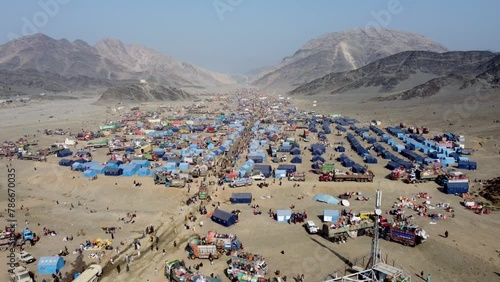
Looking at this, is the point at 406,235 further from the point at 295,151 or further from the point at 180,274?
the point at 295,151

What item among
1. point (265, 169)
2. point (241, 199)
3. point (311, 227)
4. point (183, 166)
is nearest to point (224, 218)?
point (241, 199)

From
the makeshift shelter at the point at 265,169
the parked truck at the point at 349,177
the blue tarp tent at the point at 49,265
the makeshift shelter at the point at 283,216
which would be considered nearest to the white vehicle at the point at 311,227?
the makeshift shelter at the point at 283,216

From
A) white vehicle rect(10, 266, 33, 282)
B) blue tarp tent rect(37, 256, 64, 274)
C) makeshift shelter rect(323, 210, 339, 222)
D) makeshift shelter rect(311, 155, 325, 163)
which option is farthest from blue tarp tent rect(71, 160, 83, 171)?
makeshift shelter rect(323, 210, 339, 222)

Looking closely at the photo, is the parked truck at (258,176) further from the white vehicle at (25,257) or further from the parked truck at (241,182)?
the white vehicle at (25,257)

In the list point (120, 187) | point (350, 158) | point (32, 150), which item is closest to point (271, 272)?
→ point (120, 187)

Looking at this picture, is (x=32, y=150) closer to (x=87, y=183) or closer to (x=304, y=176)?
(x=87, y=183)
